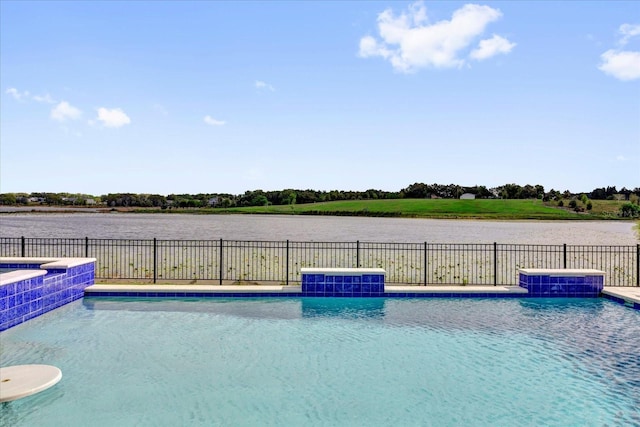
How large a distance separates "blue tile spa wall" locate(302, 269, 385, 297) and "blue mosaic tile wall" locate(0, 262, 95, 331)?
5.62m

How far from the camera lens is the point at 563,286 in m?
12.6

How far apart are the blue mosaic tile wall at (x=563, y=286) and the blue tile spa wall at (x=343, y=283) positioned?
4.08m

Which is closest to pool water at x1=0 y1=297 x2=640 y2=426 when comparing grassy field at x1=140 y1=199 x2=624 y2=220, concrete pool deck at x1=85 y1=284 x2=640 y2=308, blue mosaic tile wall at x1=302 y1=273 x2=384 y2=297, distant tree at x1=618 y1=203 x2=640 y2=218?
concrete pool deck at x1=85 y1=284 x2=640 y2=308

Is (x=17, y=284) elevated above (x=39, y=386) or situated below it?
above

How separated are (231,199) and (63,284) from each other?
114m

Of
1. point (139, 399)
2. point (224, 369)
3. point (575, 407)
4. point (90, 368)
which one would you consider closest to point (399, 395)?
point (575, 407)

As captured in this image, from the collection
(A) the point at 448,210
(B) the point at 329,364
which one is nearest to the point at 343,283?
(B) the point at 329,364

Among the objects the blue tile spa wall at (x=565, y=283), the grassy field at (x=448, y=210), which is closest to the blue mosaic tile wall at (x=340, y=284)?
the blue tile spa wall at (x=565, y=283)

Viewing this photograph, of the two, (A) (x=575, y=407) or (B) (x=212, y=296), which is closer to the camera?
(A) (x=575, y=407)

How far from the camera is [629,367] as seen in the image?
7.21m

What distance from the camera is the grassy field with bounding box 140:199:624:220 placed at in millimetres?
90875

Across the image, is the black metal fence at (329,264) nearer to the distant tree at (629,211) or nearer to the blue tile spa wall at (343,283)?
the blue tile spa wall at (343,283)

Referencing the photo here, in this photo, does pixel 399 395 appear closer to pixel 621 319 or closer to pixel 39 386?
pixel 39 386

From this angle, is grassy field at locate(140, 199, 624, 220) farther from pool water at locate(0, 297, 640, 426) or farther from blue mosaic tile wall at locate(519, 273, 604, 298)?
pool water at locate(0, 297, 640, 426)
